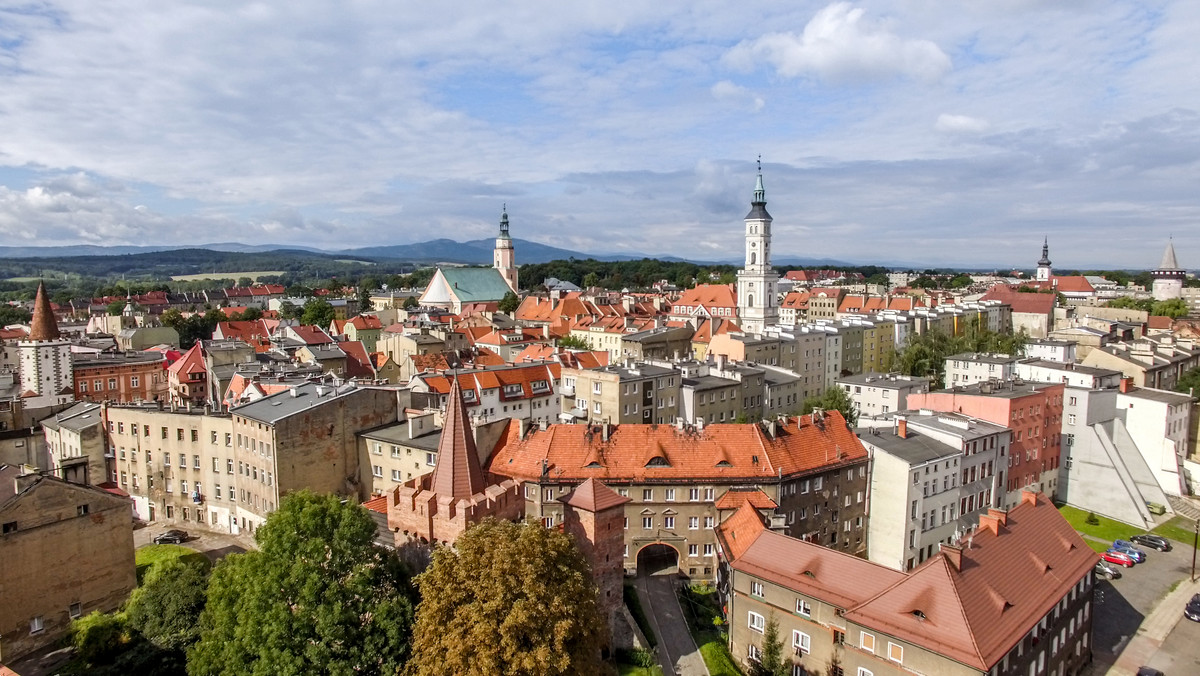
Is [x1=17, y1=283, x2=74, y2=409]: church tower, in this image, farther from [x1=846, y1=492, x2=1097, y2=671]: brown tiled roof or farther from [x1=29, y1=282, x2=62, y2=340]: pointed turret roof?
[x1=846, y1=492, x2=1097, y2=671]: brown tiled roof

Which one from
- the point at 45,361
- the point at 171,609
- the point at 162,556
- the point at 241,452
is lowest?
the point at 162,556

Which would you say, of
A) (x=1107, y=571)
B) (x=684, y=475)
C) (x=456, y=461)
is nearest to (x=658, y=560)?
(x=684, y=475)

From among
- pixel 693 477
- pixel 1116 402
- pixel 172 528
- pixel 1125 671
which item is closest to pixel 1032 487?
pixel 1116 402

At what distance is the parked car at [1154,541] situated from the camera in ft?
191

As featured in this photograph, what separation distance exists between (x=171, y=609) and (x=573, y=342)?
76.9 meters

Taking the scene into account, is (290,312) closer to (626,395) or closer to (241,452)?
(626,395)

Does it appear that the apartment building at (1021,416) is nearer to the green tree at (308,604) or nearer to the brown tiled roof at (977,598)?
the brown tiled roof at (977,598)

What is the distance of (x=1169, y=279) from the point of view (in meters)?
171

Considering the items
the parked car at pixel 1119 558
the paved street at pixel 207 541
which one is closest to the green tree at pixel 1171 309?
the parked car at pixel 1119 558

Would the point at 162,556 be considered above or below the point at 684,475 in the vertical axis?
below

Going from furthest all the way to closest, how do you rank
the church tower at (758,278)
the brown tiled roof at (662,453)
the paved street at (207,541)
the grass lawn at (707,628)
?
the church tower at (758,278) → the paved street at (207,541) → the brown tiled roof at (662,453) → the grass lawn at (707,628)

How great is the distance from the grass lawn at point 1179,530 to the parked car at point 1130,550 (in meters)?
5.65

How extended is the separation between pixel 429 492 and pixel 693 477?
1688cm

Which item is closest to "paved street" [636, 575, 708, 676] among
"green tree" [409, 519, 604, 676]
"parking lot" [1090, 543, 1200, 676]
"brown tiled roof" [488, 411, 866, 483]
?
"brown tiled roof" [488, 411, 866, 483]
